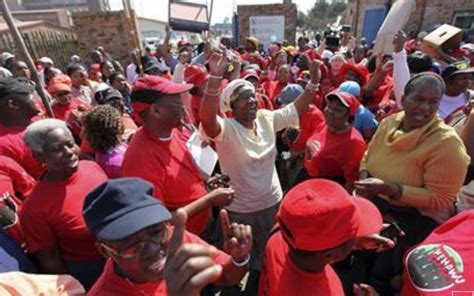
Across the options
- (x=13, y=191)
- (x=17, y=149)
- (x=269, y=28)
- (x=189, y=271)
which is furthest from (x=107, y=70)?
(x=269, y=28)

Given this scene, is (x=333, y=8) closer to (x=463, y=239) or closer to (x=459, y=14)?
(x=459, y=14)

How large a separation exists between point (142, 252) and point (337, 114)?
6.81ft

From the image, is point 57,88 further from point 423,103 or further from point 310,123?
point 423,103

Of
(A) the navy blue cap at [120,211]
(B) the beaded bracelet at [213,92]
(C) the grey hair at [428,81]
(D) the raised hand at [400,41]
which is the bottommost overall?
(A) the navy blue cap at [120,211]

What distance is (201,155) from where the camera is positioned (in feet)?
7.79

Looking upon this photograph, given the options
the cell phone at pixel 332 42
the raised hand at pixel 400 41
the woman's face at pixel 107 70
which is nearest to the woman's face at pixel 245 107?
the raised hand at pixel 400 41

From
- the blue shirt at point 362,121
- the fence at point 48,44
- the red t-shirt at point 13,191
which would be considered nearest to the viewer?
the red t-shirt at point 13,191

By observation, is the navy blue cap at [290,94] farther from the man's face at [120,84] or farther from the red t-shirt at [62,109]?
the man's face at [120,84]

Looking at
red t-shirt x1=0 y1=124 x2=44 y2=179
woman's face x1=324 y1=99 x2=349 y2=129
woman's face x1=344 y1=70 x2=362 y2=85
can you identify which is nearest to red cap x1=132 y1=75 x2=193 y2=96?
red t-shirt x1=0 y1=124 x2=44 y2=179

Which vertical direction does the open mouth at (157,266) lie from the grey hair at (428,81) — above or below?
below

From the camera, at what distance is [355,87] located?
3.71 m

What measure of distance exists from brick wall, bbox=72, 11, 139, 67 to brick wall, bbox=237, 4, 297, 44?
5.19 metres

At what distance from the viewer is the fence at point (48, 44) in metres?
9.56

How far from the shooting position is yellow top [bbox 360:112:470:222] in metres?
1.84
